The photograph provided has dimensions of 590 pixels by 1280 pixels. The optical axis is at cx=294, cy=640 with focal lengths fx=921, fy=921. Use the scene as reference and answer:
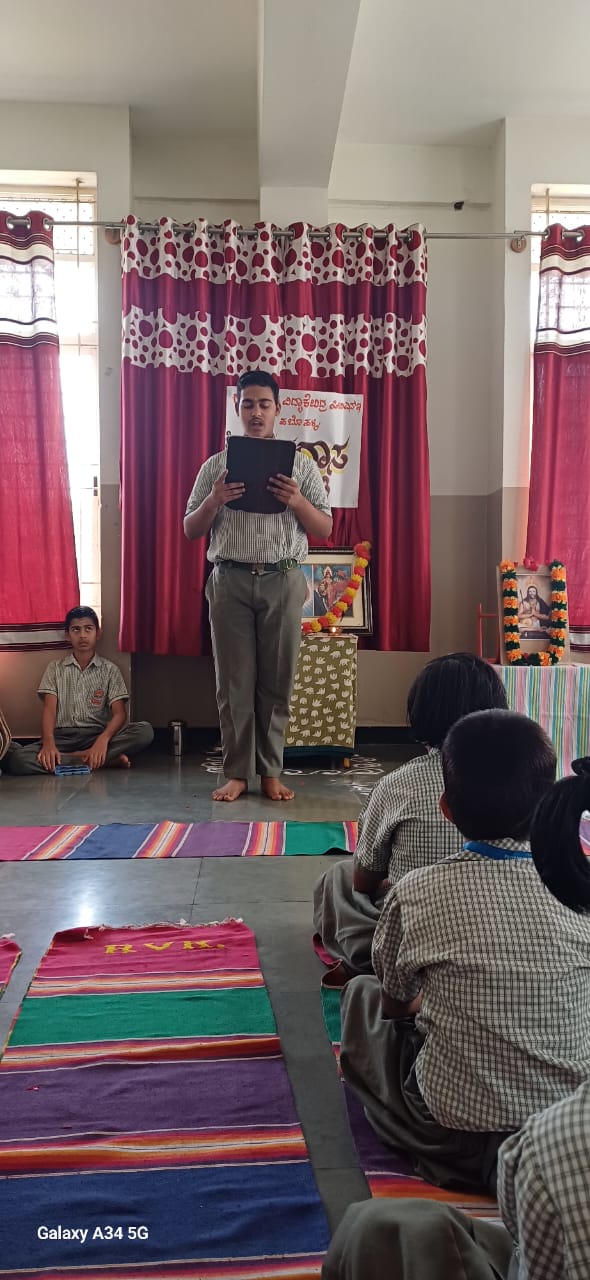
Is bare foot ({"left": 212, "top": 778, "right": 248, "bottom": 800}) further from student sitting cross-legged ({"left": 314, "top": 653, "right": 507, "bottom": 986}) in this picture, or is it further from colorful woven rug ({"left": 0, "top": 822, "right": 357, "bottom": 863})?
student sitting cross-legged ({"left": 314, "top": 653, "right": 507, "bottom": 986})

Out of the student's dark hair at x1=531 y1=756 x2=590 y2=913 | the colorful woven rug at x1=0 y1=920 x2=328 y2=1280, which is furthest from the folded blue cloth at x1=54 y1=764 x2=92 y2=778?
the student's dark hair at x1=531 y1=756 x2=590 y2=913

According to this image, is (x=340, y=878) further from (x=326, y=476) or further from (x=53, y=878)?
(x=326, y=476)

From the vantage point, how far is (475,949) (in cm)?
110

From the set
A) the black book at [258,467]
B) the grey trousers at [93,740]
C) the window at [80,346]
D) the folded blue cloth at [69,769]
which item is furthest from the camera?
the window at [80,346]

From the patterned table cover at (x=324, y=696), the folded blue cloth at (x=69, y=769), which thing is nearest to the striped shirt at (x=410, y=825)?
the patterned table cover at (x=324, y=696)

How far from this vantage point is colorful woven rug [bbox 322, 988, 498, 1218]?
1.13 metres

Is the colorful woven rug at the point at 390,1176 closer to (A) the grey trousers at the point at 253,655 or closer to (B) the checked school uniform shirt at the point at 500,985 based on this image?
(B) the checked school uniform shirt at the point at 500,985

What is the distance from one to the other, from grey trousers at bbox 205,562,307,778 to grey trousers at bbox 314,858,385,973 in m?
1.51

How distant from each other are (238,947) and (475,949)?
38.5 inches

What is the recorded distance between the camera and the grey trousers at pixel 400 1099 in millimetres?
1150

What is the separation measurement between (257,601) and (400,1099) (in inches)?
93.3

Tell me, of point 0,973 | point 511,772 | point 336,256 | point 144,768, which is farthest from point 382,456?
point 511,772

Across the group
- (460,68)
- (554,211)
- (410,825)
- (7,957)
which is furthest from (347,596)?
(410,825)

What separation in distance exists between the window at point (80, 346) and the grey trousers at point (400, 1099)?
12.3 ft
